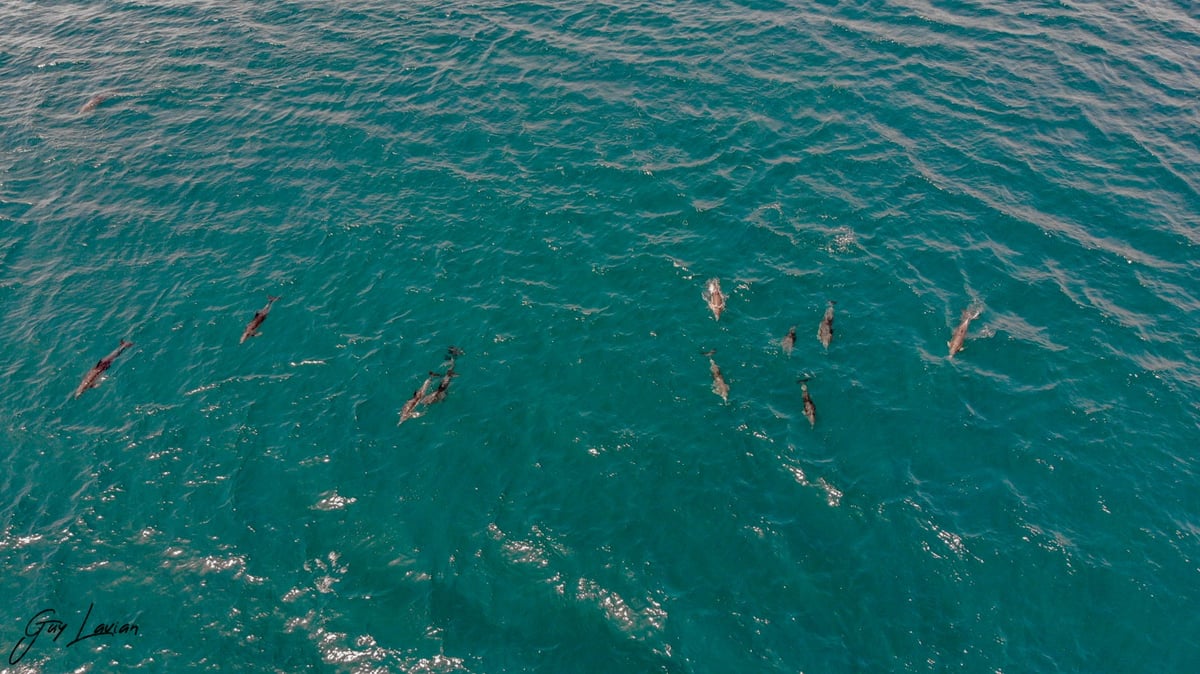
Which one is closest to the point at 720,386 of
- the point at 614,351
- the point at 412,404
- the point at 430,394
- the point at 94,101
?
the point at 614,351

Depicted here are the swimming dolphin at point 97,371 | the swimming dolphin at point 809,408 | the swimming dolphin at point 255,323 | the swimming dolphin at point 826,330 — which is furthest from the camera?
the swimming dolphin at point 255,323

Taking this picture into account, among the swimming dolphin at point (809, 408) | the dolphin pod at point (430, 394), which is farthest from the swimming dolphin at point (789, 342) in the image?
the dolphin pod at point (430, 394)

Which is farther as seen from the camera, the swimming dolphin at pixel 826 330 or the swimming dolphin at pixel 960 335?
the swimming dolphin at pixel 826 330

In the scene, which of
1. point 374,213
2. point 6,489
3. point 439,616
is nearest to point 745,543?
point 439,616

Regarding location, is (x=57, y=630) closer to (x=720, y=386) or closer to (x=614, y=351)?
(x=614, y=351)

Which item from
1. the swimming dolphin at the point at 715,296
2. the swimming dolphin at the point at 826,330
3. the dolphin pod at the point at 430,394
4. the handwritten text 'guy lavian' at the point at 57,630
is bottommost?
the handwritten text 'guy lavian' at the point at 57,630

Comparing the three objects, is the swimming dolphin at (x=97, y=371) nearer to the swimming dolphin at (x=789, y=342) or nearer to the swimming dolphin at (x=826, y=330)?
the swimming dolphin at (x=789, y=342)

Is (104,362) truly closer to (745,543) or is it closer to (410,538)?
(410,538)
